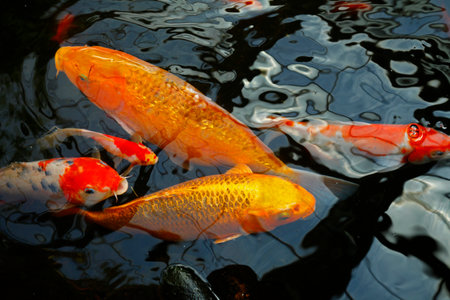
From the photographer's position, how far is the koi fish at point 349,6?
374 cm

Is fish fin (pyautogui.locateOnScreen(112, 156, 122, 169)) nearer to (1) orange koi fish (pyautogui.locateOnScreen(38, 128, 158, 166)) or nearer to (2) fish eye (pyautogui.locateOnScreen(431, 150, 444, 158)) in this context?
(1) orange koi fish (pyautogui.locateOnScreen(38, 128, 158, 166))

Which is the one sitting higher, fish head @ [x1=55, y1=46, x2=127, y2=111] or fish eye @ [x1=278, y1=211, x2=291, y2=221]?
fish head @ [x1=55, y1=46, x2=127, y2=111]

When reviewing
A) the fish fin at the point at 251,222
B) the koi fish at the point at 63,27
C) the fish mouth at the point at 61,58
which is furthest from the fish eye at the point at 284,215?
the koi fish at the point at 63,27

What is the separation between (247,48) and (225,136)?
116 centimetres

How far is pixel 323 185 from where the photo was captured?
2705 millimetres

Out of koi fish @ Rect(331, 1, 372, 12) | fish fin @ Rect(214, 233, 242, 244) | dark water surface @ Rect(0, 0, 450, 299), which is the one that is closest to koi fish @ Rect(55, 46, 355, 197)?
dark water surface @ Rect(0, 0, 450, 299)

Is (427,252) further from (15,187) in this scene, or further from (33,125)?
(33,125)

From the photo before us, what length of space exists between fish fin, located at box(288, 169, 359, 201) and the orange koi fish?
101 cm

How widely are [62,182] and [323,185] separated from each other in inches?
69.1

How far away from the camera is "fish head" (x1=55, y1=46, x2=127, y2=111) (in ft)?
9.67

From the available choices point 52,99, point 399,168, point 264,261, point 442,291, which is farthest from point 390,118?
point 52,99

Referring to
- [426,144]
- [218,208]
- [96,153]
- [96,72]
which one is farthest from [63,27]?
[426,144]

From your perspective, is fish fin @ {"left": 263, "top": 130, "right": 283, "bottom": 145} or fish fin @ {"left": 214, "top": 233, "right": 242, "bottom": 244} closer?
fish fin @ {"left": 214, "top": 233, "right": 242, "bottom": 244}

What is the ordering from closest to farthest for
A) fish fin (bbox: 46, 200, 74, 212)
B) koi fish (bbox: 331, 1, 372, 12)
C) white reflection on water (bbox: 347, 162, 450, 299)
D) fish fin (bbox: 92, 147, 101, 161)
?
white reflection on water (bbox: 347, 162, 450, 299)
fish fin (bbox: 46, 200, 74, 212)
fish fin (bbox: 92, 147, 101, 161)
koi fish (bbox: 331, 1, 372, 12)
